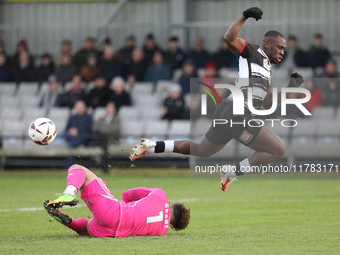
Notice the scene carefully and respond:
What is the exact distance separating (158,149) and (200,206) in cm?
228

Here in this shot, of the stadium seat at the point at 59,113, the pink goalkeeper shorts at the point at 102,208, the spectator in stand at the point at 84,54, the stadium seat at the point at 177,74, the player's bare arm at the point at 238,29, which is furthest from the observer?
the spectator in stand at the point at 84,54

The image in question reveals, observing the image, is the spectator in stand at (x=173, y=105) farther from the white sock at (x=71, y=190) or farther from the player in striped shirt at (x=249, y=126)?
the white sock at (x=71, y=190)

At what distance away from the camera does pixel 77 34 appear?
22.5 meters

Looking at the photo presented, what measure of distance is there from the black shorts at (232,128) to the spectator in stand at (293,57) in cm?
1064

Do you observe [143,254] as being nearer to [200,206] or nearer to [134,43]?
[200,206]

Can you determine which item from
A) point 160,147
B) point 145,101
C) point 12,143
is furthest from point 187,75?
point 160,147

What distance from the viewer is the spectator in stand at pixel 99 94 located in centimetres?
1811

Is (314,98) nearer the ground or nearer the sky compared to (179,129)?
nearer the sky

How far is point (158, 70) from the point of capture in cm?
1888

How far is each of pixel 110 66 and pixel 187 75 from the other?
3063mm

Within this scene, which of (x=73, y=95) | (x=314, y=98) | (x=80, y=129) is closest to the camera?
(x=314, y=98)

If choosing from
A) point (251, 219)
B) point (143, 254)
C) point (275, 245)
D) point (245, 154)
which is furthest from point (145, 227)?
point (245, 154)

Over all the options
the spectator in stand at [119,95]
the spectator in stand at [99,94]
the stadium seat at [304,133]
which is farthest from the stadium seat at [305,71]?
the spectator in stand at [99,94]

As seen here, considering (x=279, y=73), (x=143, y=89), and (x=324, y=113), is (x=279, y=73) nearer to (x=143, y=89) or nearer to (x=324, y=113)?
(x=324, y=113)
